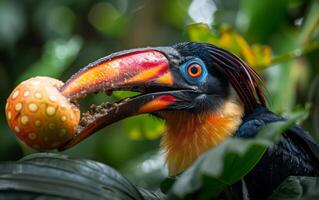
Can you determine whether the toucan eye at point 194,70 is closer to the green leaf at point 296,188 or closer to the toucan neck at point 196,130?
the toucan neck at point 196,130

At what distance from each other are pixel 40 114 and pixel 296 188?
1.98 ft

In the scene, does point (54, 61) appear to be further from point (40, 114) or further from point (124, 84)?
point (40, 114)

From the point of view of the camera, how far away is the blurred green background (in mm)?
2777

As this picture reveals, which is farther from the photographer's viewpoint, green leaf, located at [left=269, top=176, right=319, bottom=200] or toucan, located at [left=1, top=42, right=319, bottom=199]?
toucan, located at [left=1, top=42, right=319, bottom=199]

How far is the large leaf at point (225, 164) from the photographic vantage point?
1.24 m

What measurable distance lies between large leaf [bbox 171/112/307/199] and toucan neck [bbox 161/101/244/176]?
55cm

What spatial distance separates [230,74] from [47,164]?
77 centimetres

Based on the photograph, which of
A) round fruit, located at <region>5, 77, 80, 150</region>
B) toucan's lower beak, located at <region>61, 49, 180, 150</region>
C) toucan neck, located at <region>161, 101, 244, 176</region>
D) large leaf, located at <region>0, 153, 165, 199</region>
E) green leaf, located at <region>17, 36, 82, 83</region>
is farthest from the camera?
green leaf, located at <region>17, 36, 82, 83</region>

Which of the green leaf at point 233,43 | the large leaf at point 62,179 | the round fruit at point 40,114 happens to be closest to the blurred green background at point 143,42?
the green leaf at point 233,43

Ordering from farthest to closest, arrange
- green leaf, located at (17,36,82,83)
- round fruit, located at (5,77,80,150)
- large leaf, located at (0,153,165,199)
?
1. green leaf, located at (17,36,82,83)
2. round fruit, located at (5,77,80,150)
3. large leaf, located at (0,153,165,199)

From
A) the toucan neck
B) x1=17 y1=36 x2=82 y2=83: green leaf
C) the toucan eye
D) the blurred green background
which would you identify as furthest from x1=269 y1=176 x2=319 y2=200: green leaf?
x1=17 y1=36 x2=82 y2=83: green leaf

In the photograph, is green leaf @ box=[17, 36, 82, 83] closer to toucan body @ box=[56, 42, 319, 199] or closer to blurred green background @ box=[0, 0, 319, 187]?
blurred green background @ box=[0, 0, 319, 187]

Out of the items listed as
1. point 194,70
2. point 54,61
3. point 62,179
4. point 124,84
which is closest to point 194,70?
point 194,70

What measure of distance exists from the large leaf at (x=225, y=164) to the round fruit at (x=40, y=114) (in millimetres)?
377
